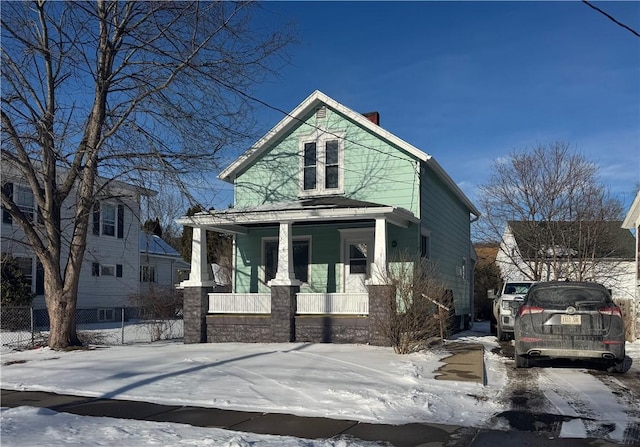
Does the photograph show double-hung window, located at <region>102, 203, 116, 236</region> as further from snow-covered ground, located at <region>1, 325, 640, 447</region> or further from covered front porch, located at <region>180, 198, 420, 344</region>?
snow-covered ground, located at <region>1, 325, 640, 447</region>

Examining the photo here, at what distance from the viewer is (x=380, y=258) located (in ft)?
46.8

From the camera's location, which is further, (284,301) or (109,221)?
(109,221)

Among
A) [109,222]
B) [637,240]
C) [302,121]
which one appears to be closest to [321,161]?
[302,121]

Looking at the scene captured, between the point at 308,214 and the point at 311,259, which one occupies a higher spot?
the point at 308,214

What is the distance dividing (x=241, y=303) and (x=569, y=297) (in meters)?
8.59

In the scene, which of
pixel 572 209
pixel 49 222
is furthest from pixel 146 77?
pixel 572 209

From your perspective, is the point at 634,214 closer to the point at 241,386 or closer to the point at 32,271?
the point at 241,386

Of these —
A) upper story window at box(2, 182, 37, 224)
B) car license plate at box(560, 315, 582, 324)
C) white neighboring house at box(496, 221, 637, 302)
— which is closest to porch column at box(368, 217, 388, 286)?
car license plate at box(560, 315, 582, 324)

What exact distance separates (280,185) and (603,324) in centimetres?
1090

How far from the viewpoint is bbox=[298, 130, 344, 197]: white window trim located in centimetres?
1770

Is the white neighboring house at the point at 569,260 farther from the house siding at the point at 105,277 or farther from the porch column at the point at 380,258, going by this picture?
the house siding at the point at 105,277

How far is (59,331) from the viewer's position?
46.9ft

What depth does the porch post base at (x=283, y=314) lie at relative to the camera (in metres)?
14.9

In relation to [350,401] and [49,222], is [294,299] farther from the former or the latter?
[350,401]
